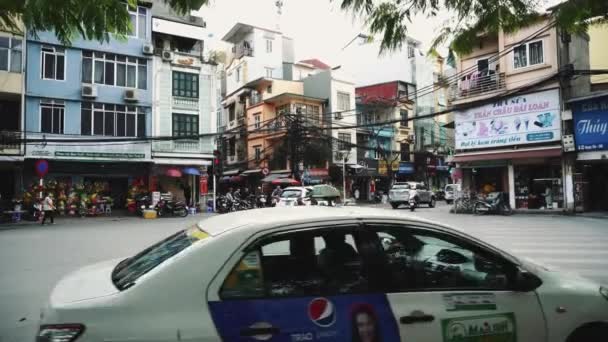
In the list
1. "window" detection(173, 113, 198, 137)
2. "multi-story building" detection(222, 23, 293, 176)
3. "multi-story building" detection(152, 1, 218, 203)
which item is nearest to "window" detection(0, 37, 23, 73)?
"multi-story building" detection(152, 1, 218, 203)

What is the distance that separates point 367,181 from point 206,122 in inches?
739

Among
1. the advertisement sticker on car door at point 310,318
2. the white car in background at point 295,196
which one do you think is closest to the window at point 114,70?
the white car in background at point 295,196

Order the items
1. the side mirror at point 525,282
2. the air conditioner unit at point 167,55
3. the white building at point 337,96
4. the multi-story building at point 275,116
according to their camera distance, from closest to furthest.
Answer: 1. the side mirror at point 525,282
2. the air conditioner unit at point 167,55
3. the multi-story building at point 275,116
4. the white building at point 337,96

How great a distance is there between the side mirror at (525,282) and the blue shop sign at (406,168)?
1627 inches

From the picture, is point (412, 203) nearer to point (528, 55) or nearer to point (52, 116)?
point (528, 55)

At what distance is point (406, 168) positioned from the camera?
44094 millimetres

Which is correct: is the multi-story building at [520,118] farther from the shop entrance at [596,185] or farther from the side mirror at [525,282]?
the side mirror at [525,282]

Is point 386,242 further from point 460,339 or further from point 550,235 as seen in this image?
point 550,235

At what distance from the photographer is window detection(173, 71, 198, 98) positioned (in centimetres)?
2736

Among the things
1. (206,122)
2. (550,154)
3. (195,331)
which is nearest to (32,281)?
(195,331)

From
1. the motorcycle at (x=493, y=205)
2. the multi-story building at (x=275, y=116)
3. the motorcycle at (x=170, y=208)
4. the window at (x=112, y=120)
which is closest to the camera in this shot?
the motorcycle at (x=493, y=205)

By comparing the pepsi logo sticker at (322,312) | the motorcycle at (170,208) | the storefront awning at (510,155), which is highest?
the storefront awning at (510,155)

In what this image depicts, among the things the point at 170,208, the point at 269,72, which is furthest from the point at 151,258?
the point at 269,72

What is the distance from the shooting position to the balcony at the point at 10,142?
20.3 metres
